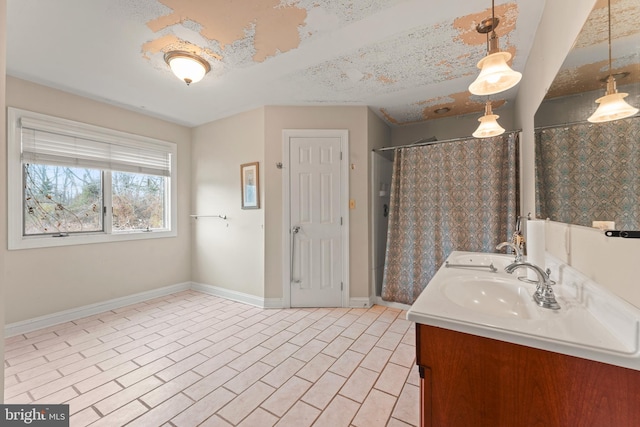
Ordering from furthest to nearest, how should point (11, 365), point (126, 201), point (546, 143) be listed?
point (126, 201)
point (11, 365)
point (546, 143)

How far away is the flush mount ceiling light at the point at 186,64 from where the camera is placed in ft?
6.48

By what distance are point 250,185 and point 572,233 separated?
2910 mm

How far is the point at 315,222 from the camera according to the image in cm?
296

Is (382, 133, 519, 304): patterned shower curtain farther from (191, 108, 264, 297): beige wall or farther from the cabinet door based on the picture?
the cabinet door

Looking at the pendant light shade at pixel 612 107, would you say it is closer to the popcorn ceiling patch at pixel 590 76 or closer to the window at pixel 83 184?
the popcorn ceiling patch at pixel 590 76

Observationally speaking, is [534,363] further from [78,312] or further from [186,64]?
[78,312]

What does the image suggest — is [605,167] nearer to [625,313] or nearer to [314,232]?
[625,313]

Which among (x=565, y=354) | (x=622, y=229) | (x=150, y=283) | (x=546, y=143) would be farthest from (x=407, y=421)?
(x=150, y=283)

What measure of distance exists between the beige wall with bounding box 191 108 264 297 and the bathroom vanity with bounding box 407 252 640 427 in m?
2.46

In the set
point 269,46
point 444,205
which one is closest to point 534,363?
point 444,205

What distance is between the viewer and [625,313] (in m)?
0.64

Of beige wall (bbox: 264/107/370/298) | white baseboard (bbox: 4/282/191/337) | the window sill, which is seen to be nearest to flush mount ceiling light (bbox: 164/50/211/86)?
beige wall (bbox: 264/107/370/298)

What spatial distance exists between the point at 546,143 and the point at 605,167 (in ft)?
2.20

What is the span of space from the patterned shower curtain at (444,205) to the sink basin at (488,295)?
1.47 meters
